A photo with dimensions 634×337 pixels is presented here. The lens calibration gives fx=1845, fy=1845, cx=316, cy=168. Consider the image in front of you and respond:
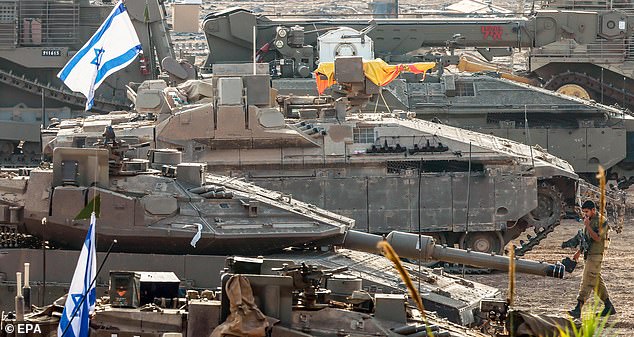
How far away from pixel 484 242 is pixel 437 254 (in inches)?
328

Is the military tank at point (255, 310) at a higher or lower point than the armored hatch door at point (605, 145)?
lower

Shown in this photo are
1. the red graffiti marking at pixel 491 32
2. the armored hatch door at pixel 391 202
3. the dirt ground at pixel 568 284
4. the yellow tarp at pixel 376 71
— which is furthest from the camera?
the red graffiti marking at pixel 491 32

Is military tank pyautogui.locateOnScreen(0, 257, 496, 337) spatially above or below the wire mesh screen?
below

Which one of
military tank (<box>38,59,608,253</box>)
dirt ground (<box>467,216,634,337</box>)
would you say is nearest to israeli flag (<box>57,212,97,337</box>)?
dirt ground (<box>467,216,634,337</box>)

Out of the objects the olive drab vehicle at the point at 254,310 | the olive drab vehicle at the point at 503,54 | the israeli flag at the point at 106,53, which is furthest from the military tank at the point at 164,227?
the olive drab vehicle at the point at 503,54

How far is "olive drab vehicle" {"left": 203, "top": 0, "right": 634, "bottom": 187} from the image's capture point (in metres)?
39.0

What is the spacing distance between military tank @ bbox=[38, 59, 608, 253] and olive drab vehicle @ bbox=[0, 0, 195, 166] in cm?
1135

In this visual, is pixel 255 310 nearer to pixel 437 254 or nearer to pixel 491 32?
pixel 437 254

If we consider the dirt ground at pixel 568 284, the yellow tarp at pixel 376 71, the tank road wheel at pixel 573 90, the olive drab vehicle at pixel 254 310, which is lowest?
the dirt ground at pixel 568 284

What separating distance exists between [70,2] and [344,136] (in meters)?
14.9

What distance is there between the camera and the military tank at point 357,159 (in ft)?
97.5

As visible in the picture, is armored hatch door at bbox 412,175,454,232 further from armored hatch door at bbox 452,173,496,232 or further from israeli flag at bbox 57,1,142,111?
israeli flag at bbox 57,1,142,111

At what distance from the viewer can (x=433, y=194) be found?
30.5 metres

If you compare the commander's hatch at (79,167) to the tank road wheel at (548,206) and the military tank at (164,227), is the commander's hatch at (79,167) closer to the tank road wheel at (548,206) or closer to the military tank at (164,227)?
the military tank at (164,227)
